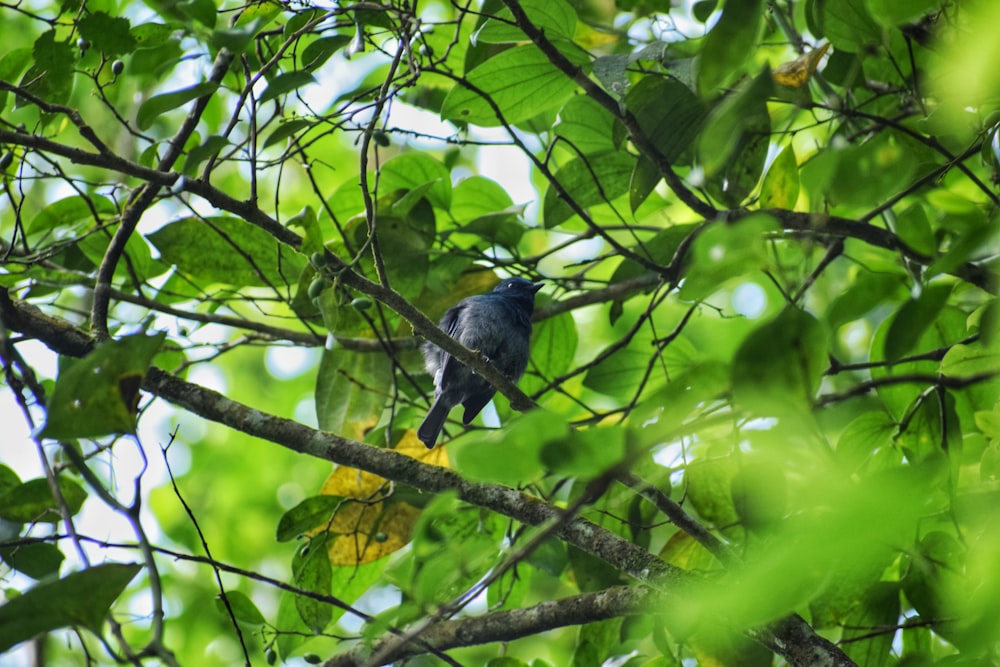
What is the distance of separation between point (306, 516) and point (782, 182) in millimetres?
1994

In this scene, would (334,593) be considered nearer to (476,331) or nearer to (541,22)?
(476,331)

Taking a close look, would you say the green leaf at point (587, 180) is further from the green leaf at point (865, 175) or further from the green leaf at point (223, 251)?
the green leaf at point (865, 175)

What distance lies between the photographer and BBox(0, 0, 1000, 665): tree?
1212 mm

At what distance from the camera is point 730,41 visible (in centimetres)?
142

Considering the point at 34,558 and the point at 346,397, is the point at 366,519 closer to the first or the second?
the point at 346,397

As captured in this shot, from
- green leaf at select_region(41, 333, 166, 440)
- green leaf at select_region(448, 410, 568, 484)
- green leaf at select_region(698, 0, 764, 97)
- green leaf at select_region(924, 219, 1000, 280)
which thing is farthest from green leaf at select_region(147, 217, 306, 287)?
green leaf at select_region(924, 219, 1000, 280)

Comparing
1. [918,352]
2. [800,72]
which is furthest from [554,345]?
[800,72]

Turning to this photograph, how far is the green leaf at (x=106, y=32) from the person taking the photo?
2680 mm

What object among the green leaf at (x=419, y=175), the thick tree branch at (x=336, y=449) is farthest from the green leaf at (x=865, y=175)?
the green leaf at (x=419, y=175)

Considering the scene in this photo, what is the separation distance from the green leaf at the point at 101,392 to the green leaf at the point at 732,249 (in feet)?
3.56

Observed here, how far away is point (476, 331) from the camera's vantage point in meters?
5.14

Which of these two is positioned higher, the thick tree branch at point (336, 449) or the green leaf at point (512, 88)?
the green leaf at point (512, 88)

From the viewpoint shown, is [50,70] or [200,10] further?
[50,70]

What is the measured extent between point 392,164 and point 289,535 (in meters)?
1.67
